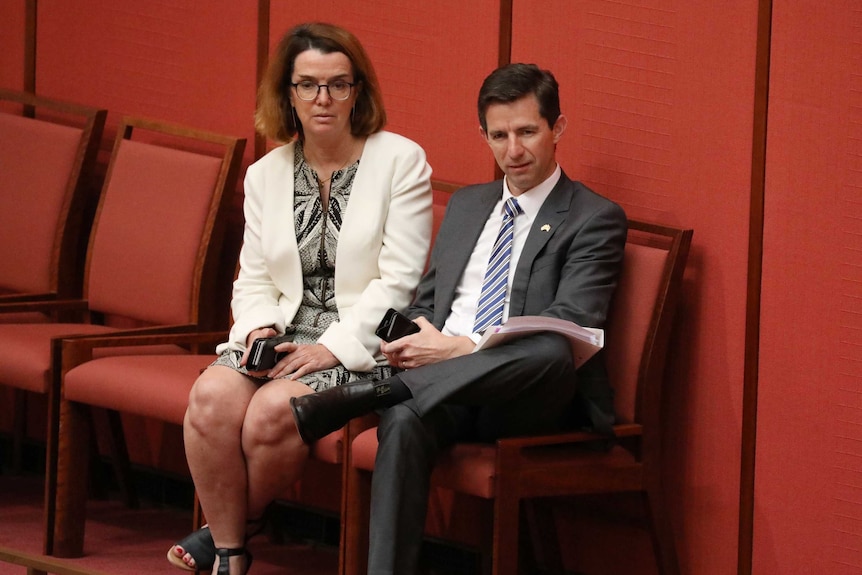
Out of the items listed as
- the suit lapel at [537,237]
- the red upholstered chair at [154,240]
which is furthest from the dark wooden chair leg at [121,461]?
the suit lapel at [537,237]

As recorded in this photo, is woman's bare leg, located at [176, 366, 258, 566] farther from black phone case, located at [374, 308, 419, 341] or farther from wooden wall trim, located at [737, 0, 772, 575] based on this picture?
wooden wall trim, located at [737, 0, 772, 575]

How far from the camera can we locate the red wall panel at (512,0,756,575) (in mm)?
3391

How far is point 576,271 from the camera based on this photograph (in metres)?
3.24

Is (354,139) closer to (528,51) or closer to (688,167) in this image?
(528,51)

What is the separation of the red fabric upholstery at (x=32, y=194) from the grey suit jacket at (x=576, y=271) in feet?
5.45

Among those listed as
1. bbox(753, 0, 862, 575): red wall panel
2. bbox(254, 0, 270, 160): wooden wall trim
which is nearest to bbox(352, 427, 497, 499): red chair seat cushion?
bbox(753, 0, 862, 575): red wall panel

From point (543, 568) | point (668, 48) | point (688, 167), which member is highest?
point (668, 48)

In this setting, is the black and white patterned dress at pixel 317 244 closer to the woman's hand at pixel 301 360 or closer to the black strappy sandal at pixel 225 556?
the woman's hand at pixel 301 360

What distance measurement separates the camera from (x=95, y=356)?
3.92 meters

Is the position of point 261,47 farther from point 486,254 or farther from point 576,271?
point 576,271

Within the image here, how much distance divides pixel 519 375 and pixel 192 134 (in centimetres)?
174

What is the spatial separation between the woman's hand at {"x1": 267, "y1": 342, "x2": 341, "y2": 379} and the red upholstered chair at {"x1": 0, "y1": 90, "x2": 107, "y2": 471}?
1.32 m

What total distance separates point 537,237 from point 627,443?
1.86 ft

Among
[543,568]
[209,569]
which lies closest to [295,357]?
[209,569]
